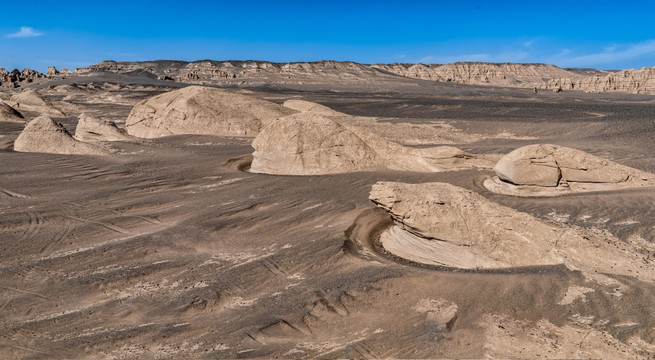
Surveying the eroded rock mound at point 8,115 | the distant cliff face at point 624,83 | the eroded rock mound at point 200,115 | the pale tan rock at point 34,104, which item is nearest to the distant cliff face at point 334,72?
the distant cliff face at point 624,83

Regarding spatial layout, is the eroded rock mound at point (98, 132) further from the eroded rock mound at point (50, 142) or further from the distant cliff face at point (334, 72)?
the distant cliff face at point (334, 72)

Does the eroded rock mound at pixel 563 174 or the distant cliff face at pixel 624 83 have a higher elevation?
the distant cliff face at pixel 624 83

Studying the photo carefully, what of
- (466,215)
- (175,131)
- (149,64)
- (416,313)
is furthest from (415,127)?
(149,64)

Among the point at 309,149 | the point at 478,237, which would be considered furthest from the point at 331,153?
the point at 478,237

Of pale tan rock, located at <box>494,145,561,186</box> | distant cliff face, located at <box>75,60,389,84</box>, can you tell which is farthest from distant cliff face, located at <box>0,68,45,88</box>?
pale tan rock, located at <box>494,145,561,186</box>

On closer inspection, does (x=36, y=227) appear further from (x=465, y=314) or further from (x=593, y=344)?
(x=593, y=344)

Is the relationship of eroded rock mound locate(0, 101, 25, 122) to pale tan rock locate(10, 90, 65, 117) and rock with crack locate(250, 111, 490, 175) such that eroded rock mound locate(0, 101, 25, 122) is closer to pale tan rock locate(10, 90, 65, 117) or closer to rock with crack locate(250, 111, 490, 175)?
pale tan rock locate(10, 90, 65, 117)
